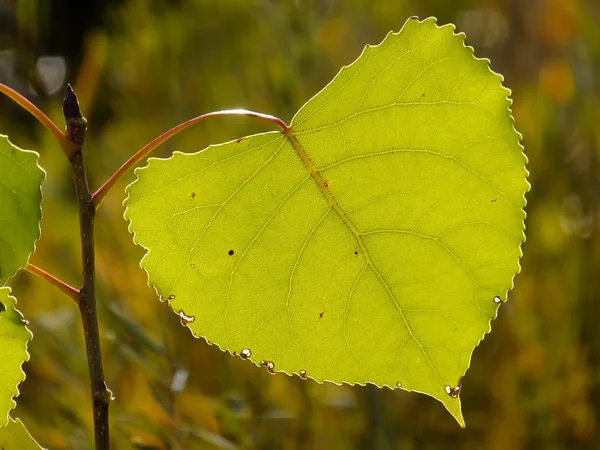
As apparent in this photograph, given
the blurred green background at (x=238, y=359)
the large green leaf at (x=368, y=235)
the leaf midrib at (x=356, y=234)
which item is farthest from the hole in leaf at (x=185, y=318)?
the blurred green background at (x=238, y=359)

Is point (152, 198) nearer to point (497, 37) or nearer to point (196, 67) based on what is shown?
point (196, 67)

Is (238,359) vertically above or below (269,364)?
above

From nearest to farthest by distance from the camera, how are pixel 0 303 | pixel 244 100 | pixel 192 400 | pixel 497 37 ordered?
pixel 0 303, pixel 192 400, pixel 244 100, pixel 497 37

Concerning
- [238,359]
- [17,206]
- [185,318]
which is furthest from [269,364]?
[238,359]

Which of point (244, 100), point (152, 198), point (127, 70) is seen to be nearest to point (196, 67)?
point (127, 70)

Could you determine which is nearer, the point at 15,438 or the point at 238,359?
the point at 15,438

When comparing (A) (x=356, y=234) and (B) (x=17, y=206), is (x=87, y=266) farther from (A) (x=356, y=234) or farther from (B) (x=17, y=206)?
(A) (x=356, y=234)
